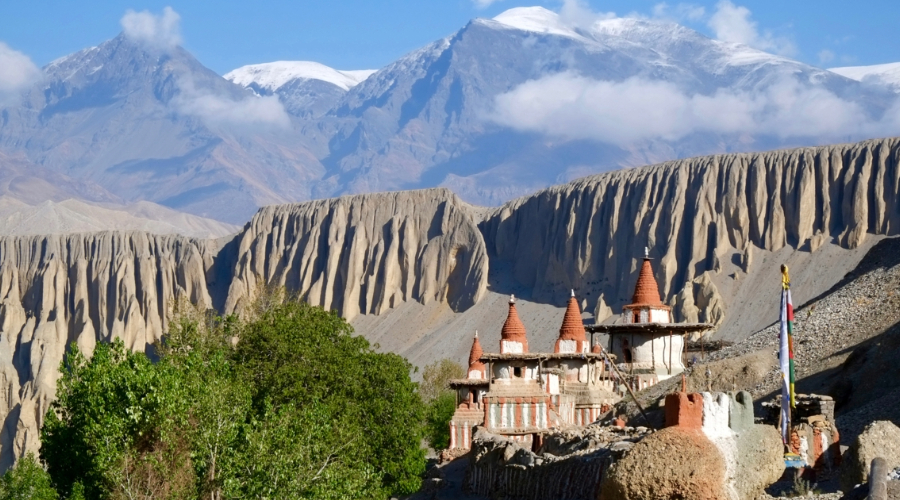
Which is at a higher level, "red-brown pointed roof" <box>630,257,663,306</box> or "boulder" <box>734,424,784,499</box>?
"red-brown pointed roof" <box>630,257,663,306</box>

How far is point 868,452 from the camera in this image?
87.2 feet

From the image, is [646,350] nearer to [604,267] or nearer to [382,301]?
[604,267]

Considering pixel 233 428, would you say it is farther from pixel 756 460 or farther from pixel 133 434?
pixel 756 460

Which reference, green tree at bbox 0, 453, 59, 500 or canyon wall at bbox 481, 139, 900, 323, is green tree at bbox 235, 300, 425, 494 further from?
canyon wall at bbox 481, 139, 900, 323

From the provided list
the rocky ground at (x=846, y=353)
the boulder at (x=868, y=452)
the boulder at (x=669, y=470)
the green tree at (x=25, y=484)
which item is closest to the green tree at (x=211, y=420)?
the green tree at (x=25, y=484)

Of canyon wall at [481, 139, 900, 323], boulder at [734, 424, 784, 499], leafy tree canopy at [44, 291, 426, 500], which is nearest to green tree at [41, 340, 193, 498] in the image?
leafy tree canopy at [44, 291, 426, 500]

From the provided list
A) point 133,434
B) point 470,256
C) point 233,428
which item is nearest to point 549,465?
point 233,428

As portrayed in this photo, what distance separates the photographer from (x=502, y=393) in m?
48.6

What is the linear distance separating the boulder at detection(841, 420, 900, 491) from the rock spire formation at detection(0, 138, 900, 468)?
7274 cm

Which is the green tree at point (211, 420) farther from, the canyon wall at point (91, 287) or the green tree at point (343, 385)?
the canyon wall at point (91, 287)

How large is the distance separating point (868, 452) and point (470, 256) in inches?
4497

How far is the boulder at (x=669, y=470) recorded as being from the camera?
21969 millimetres

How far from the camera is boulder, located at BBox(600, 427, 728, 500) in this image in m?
22.0

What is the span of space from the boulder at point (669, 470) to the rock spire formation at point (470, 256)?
78.3 m
